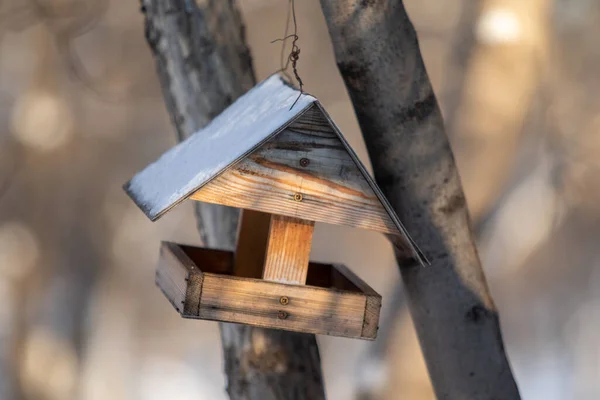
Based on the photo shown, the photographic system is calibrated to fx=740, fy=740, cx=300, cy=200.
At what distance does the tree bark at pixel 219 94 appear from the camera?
117cm

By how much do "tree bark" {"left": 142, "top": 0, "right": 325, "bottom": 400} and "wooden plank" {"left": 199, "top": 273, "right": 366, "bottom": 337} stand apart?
0.31 meters

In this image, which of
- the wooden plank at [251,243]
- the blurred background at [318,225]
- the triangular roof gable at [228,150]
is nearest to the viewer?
the triangular roof gable at [228,150]

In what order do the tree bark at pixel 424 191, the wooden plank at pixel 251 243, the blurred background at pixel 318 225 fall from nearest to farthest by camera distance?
the tree bark at pixel 424 191 < the wooden plank at pixel 251 243 < the blurred background at pixel 318 225

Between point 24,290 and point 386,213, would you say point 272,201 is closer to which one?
point 386,213

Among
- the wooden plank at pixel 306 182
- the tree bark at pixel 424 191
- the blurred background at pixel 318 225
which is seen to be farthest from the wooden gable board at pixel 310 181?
the blurred background at pixel 318 225

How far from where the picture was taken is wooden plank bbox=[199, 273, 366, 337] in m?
0.85

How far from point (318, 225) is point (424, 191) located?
117cm

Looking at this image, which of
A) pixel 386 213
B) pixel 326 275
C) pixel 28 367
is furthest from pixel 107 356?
pixel 386 213

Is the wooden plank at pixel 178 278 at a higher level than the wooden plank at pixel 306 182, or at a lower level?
lower

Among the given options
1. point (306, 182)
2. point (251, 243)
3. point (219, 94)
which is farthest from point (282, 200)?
point (219, 94)

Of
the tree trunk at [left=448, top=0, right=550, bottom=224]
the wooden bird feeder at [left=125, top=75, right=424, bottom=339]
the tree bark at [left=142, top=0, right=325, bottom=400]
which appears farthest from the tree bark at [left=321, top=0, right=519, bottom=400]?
the tree trunk at [left=448, top=0, right=550, bottom=224]

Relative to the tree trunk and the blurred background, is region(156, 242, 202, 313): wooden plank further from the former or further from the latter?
the tree trunk

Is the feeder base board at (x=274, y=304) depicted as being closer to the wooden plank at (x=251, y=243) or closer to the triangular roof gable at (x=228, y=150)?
the triangular roof gable at (x=228, y=150)

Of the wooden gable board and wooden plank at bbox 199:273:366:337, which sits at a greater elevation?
the wooden gable board
